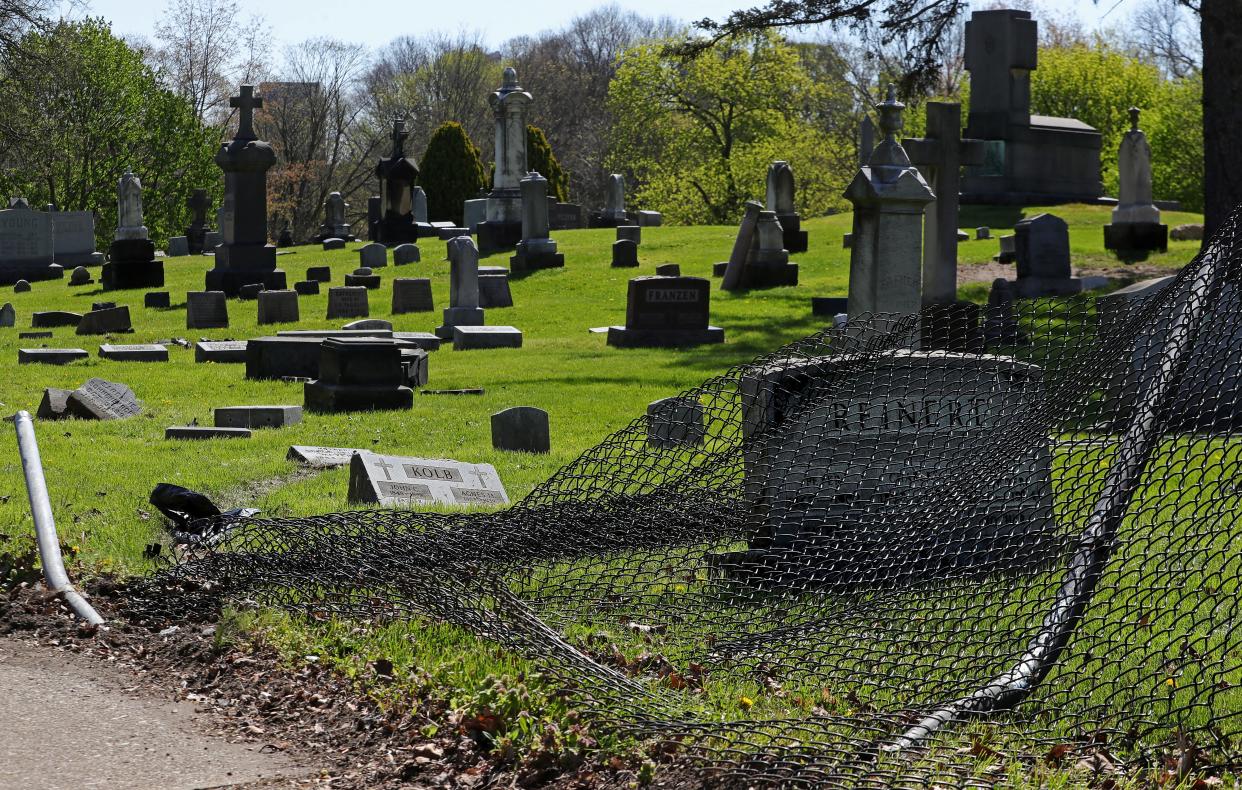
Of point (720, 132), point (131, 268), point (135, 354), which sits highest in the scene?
point (720, 132)

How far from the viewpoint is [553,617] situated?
6.09 m

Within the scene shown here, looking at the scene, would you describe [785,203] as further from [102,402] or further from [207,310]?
[102,402]

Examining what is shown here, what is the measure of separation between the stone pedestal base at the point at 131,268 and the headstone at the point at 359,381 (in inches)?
702

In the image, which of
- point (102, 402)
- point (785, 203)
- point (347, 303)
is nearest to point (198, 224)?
point (785, 203)

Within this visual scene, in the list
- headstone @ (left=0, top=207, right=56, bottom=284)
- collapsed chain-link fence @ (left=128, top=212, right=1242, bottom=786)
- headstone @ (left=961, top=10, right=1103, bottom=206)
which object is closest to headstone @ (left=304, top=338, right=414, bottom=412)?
collapsed chain-link fence @ (left=128, top=212, right=1242, bottom=786)

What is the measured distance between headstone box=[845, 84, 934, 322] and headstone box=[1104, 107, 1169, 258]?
13395 mm

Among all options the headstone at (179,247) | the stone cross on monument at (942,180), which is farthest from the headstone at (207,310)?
the headstone at (179,247)

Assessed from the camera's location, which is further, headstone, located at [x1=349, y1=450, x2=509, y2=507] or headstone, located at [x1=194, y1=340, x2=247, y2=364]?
headstone, located at [x1=194, y1=340, x2=247, y2=364]

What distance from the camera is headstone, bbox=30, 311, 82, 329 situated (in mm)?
22641

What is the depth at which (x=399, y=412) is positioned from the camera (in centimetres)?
1320

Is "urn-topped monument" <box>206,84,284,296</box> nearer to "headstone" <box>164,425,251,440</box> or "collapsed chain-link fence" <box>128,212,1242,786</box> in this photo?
"headstone" <box>164,425,251,440</box>

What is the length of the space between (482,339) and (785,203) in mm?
11950

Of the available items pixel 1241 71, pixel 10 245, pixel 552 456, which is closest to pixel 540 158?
pixel 10 245

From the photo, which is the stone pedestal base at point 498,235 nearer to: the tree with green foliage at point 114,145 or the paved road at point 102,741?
the tree with green foliage at point 114,145
